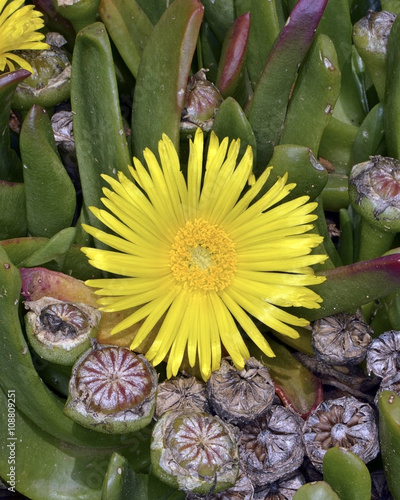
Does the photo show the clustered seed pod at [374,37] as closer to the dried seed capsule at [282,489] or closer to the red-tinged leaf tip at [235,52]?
the red-tinged leaf tip at [235,52]

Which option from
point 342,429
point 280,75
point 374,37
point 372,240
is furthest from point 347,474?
point 374,37

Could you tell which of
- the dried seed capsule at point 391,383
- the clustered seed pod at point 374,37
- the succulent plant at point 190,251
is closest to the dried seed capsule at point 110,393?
the succulent plant at point 190,251

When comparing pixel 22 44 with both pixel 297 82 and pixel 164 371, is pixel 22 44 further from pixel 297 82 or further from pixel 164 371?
pixel 164 371

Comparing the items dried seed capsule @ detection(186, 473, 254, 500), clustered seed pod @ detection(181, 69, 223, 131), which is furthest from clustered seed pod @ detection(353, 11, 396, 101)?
dried seed capsule @ detection(186, 473, 254, 500)

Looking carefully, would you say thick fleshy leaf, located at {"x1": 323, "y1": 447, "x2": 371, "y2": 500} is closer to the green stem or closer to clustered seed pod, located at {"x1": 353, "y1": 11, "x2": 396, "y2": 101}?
the green stem

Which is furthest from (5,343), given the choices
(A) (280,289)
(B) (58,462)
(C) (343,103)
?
(C) (343,103)
